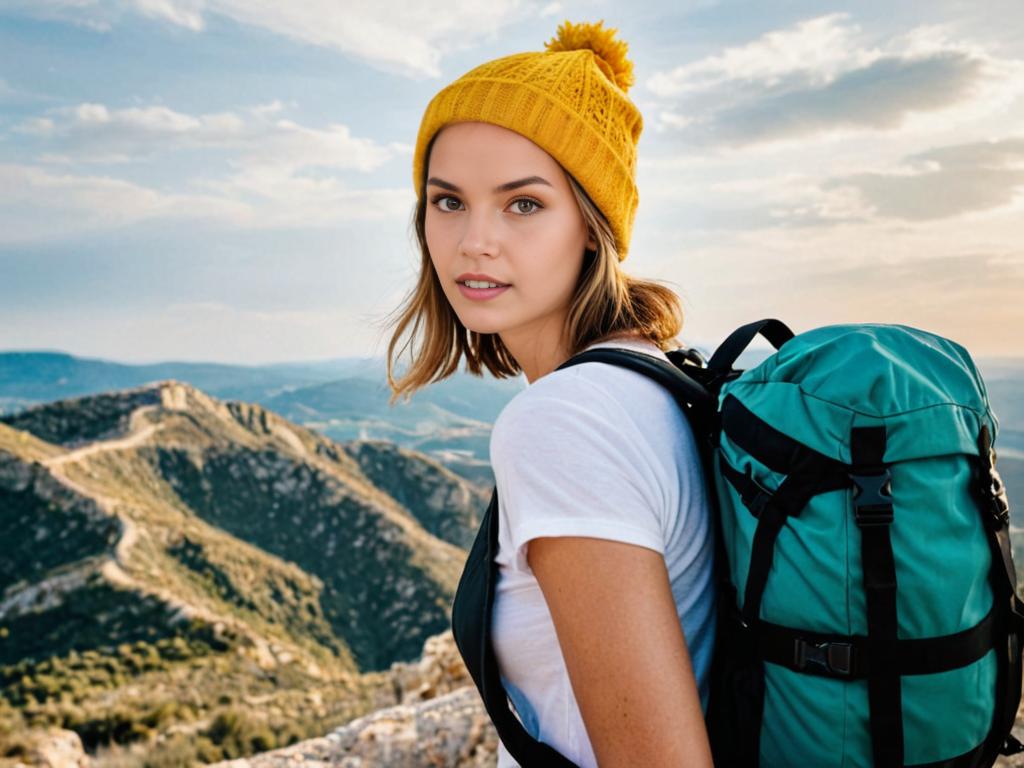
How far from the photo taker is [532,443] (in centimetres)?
120

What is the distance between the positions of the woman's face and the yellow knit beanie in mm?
43

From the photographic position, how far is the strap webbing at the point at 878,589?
107 centimetres

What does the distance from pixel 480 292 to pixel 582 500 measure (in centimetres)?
87

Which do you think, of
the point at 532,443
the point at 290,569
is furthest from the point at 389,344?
the point at 290,569

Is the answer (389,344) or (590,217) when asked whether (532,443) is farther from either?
(389,344)

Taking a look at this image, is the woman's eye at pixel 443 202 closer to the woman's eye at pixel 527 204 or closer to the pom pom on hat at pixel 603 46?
the woman's eye at pixel 527 204

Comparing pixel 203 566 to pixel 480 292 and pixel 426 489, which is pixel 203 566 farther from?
pixel 480 292

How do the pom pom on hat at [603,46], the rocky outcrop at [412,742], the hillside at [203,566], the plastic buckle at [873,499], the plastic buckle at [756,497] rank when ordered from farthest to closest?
1. the hillside at [203,566]
2. the rocky outcrop at [412,742]
3. the pom pom on hat at [603,46]
4. the plastic buckle at [756,497]
5. the plastic buckle at [873,499]

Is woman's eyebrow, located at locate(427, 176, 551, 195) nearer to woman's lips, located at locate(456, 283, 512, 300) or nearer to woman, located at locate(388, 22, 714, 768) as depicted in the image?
woman, located at locate(388, 22, 714, 768)

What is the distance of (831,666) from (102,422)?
55.8 m

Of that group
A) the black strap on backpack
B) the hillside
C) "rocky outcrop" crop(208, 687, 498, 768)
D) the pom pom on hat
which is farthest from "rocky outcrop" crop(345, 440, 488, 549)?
the black strap on backpack

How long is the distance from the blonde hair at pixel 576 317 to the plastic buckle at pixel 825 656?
92 centimetres

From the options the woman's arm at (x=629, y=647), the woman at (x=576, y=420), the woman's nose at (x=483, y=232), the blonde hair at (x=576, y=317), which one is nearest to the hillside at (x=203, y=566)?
the blonde hair at (x=576, y=317)

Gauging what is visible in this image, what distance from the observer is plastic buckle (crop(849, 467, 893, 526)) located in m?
1.06
